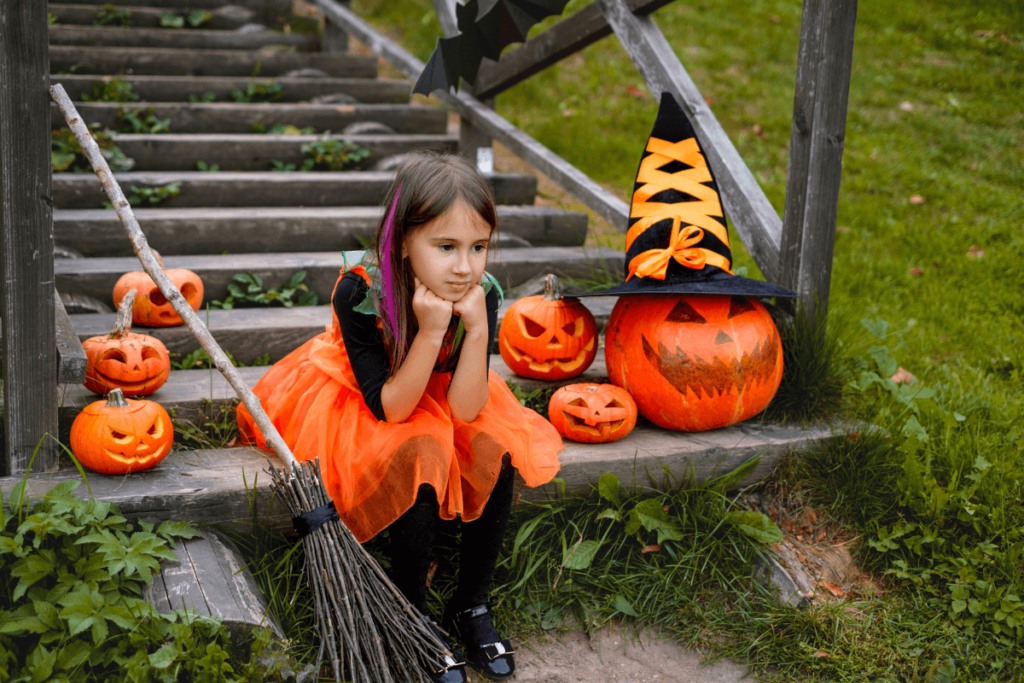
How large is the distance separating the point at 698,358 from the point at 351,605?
53.0 inches

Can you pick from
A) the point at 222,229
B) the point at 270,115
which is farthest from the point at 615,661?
the point at 270,115

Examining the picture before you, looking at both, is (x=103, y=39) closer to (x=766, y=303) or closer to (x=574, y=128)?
(x=574, y=128)

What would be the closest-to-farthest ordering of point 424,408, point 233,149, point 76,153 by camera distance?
point 424,408 → point 76,153 → point 233,149

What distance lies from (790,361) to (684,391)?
1.88 ft

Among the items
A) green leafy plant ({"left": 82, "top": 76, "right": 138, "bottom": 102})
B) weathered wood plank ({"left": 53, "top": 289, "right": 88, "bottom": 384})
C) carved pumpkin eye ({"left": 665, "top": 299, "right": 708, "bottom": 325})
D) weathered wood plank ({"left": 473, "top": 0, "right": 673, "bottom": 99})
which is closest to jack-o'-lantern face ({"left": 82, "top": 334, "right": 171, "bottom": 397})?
weathered wood plank ({"left": 53, "top": 289, "right": 88, "bottom": 384})

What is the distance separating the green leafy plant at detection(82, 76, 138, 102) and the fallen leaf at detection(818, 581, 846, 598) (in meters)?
4.45

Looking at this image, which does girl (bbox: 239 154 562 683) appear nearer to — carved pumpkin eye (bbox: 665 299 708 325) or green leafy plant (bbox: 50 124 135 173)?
carved pumpkin eye (bbox: 665 299 708 325)

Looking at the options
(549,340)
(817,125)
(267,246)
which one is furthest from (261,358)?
(817,125)

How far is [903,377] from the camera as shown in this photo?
347 centimetres

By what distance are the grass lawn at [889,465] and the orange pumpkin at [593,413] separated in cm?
23

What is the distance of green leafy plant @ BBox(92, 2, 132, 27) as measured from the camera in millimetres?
5500

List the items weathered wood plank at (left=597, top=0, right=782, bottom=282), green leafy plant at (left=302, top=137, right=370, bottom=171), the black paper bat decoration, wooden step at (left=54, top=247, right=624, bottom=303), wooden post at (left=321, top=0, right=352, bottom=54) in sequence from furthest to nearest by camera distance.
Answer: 1. wooden post at (left=321, top=0, right=352, bottom=54)
2. green leafy plant at (left=302, top=137, right=370, bottom=171)
3. wooden step at (left=54, top=247, right=624, bottom=303)
4. weathered wood plank at (left=597, top=0, right=782, bottom=282)
5. the black paper bat decoration

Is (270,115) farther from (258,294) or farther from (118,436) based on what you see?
(118,436)

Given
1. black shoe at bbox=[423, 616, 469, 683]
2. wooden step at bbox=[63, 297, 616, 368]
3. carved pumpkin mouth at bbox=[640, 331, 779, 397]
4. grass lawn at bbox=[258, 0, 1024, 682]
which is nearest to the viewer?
black shoe at bbox=[423, 616, 469, 683]
